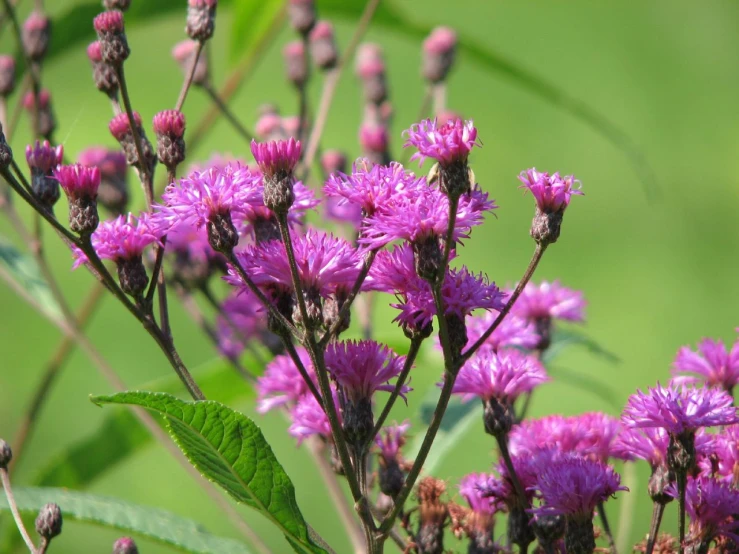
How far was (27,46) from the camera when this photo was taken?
2.56ft

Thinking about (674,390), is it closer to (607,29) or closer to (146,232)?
(146,232)

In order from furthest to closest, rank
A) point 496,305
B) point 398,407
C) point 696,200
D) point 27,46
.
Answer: point 696,200, point 398,407, point 27,46, point 496,305

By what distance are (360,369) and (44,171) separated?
0.19 metres

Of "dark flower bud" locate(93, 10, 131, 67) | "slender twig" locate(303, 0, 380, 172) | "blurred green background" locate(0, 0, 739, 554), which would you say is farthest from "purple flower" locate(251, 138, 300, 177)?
"blurred green background" locate(0, 0, 739, 554)

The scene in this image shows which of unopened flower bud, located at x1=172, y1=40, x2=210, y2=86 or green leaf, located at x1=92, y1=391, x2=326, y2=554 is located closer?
green leaf, located at x1=92, y1=391, x2=326, y2=554

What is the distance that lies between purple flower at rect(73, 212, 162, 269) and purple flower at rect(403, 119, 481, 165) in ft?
0.40

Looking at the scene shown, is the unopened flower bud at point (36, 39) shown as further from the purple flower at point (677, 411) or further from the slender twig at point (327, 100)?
the purple flower at point (677, 411)

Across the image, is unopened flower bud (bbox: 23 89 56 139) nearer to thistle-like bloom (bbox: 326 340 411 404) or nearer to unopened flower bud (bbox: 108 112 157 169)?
unopened flower bud (bbox: 108 112 157 169)

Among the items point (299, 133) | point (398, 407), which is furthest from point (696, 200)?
point (299, 133)

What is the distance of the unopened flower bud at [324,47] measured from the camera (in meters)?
0.95

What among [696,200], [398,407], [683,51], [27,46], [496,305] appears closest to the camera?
[496,305]

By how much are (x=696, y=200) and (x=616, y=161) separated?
0.59ft

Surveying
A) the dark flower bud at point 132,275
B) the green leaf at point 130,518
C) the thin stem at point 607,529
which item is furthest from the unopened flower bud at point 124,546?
the thin stem at point 607,529

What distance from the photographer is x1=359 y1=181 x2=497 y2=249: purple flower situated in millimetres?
414
